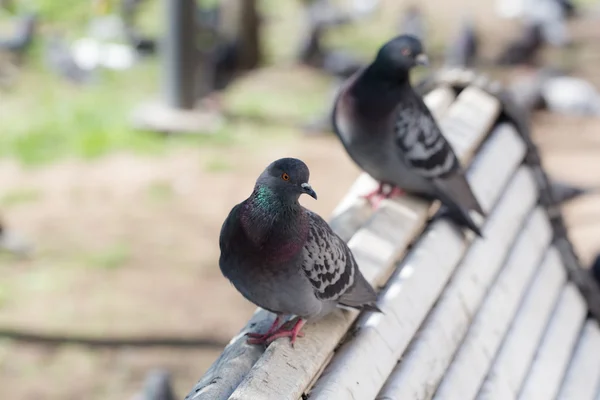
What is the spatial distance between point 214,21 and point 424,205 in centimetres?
881

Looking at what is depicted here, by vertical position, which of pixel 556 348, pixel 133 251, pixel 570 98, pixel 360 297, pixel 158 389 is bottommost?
pixel 133 251

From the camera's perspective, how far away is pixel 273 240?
2.44 metres

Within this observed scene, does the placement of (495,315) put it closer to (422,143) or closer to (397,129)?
(422,143)

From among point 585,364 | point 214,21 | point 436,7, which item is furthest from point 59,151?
point 436,7

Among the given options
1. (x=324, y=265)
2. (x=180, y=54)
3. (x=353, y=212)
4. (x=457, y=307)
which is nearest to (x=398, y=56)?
(x=353, y=212)

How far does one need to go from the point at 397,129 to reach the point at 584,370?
1324mm

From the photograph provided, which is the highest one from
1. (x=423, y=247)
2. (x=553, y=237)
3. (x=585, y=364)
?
(x=423, y=247)

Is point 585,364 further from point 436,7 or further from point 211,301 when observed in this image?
point 436,7

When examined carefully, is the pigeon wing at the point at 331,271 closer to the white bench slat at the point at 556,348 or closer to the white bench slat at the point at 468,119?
the white bench slat at the point at 556,348

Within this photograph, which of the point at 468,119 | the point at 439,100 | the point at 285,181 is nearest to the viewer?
the point at 285,181

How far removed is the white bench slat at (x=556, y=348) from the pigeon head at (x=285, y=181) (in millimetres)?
1298

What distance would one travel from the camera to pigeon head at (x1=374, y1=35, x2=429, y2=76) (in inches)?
141

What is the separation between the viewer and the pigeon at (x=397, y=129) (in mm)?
3559

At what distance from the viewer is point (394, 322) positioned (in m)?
2.66
